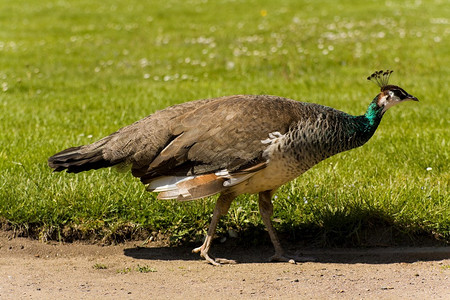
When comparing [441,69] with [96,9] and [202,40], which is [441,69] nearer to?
[202,40]

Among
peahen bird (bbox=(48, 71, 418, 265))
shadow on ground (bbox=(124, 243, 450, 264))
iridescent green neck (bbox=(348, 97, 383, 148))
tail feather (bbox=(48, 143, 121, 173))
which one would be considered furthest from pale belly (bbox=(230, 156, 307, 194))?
tail feather (bbox=(48, 143, 121, 173))

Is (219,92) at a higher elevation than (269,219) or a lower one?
higher

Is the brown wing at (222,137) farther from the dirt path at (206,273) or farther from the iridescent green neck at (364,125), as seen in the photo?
the dirt path at (206,273)

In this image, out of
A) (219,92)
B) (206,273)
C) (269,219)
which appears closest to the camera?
(206,273)

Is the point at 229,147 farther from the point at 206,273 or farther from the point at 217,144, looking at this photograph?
the point at 206,273

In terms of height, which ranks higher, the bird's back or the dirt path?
the bird's back

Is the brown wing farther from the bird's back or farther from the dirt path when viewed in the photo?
the dirt path

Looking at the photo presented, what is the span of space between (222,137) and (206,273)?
3.19 ft

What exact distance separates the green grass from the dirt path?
20cm

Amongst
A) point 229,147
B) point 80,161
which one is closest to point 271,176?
point 229,147

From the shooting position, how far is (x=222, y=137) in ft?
15.6

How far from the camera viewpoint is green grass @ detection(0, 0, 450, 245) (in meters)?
5.38

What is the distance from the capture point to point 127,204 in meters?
5.48

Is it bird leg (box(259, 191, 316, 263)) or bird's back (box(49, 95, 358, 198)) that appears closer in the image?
bird's back (box(49, 95, 358, 198))
